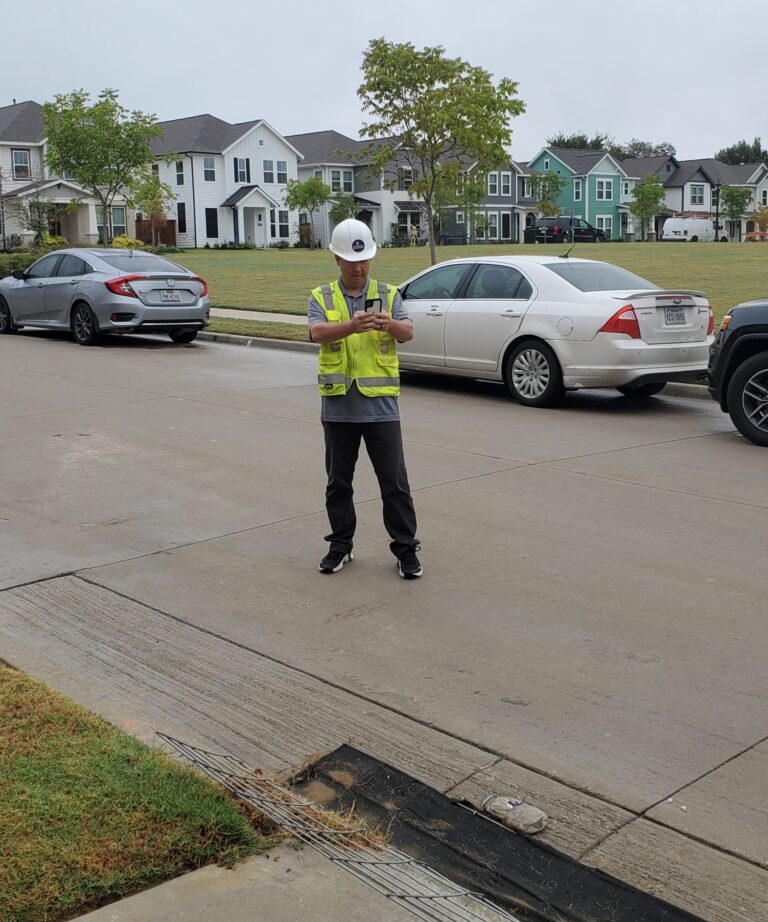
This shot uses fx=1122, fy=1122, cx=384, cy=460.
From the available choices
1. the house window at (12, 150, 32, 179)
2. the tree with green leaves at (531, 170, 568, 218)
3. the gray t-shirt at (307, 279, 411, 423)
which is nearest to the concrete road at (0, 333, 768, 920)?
the gray t-shirt at (307, 279, 411, 423)

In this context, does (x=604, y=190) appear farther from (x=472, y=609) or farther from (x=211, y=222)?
(x=472, y=609)

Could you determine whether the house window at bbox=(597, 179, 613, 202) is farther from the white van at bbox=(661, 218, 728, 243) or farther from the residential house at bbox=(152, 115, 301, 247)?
the residential house at bbox=(152, 115, 301, 247)

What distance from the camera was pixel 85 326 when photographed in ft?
58.3

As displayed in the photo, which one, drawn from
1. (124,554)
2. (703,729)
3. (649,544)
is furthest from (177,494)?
(703,729)

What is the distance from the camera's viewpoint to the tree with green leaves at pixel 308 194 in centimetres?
7362

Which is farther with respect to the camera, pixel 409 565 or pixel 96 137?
pixel 96 137

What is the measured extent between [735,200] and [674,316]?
90.1 meters

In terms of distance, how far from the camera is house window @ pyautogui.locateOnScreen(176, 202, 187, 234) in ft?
245

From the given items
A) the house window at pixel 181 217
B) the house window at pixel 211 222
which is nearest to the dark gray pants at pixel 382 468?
the house window at pixel 211 222

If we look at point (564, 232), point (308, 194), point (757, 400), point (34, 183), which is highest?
point (308, 194)

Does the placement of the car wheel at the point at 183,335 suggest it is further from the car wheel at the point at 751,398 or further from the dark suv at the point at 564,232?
the dark suv at the point at 564,232

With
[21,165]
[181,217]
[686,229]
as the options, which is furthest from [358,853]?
[686,229]

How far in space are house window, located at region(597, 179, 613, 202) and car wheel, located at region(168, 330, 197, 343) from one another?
266 ft

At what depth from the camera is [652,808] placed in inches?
144
